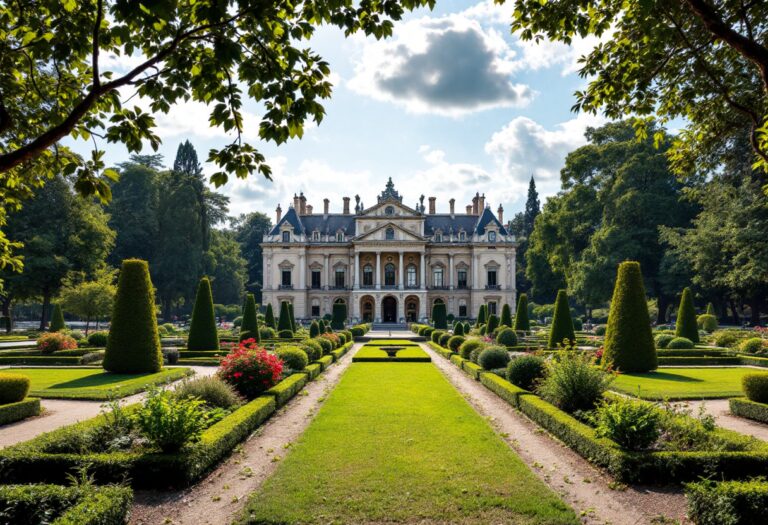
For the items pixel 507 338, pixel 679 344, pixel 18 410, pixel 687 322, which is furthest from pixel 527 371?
pixel 687 322

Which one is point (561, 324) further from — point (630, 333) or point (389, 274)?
point (389, 274)

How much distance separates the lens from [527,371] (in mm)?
12148

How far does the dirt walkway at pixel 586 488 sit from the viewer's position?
5.43 meters

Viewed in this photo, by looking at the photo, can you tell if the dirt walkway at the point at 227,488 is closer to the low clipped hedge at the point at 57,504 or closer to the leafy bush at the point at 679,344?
the low clipped hedge at the point at 57,504

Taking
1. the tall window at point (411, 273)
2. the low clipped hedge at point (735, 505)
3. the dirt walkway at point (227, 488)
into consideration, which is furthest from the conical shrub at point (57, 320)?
the low clipped hedge at point (735, 505)

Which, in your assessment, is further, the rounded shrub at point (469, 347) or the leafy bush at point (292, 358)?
the rounded shrub at point (469, 347)

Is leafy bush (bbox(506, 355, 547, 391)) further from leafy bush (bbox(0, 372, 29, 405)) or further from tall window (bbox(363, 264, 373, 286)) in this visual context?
tall window (bbox(363, 264, 373, 286))

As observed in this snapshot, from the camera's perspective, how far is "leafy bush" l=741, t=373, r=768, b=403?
10297 millimetres

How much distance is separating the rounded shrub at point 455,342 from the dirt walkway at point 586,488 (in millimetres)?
12253

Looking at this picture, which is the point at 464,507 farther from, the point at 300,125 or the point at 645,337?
the point at 645,337

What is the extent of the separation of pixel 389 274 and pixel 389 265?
0.94m

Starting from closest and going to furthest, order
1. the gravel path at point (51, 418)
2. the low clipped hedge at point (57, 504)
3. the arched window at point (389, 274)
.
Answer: the low clipped hedge at point (57, 504) < the gravel path at point (51, 418) < the arched window at point (389, 274)

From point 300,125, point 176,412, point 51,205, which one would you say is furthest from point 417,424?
point 51,205

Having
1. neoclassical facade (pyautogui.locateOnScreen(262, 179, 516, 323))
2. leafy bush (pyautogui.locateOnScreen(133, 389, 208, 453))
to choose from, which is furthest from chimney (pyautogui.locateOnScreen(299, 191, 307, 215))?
leafy bush (pyautogui.locateOnScreen(133, 389, 208, 453))
